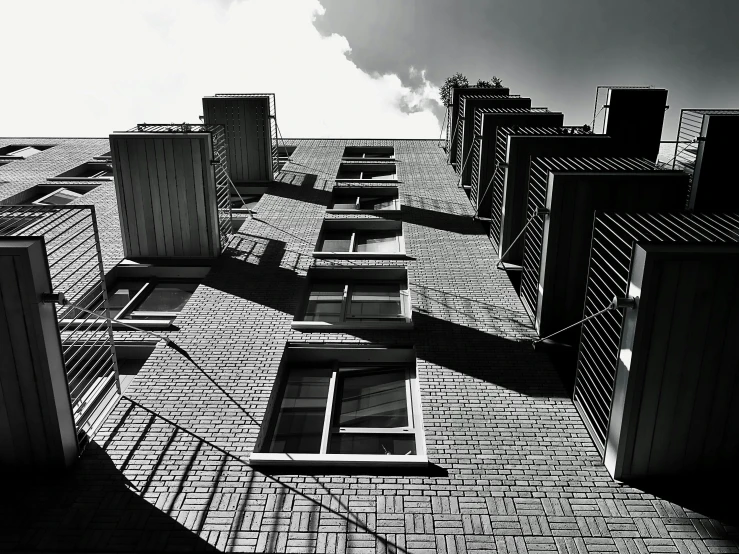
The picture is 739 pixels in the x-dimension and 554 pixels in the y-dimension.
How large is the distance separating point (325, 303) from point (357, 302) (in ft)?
1.79

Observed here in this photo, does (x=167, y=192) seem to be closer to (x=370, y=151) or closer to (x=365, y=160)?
(x=365, y=160)

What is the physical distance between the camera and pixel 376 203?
1631 centimetres

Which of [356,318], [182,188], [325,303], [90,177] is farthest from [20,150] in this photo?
[356,318]

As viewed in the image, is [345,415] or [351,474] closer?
[351,474]

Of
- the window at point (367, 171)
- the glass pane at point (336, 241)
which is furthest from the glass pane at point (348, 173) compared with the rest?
the glass pane at point (336, 241)

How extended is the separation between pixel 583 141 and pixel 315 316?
5948mm

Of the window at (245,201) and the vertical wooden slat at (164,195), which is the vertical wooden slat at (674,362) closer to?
the vertical wooden slat at (164,195)

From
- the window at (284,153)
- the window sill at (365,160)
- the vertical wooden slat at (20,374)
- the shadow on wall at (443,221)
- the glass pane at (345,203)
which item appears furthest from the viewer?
the window sill at (365,160)

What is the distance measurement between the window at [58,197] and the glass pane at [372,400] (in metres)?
11.8

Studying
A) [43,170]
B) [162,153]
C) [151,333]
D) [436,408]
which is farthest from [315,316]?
[43,170]

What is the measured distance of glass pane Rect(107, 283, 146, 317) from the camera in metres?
10.9

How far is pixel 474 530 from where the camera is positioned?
5.92 m

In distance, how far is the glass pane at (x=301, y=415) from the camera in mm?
7410

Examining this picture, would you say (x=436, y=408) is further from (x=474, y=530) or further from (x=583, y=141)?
(x=583, y=141)
